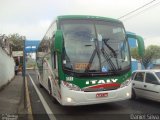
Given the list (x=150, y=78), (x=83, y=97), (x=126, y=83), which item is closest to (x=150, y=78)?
(x=150, y=78)

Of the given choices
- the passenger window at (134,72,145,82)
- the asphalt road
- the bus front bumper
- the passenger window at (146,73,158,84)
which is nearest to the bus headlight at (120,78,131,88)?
the bus front bumper

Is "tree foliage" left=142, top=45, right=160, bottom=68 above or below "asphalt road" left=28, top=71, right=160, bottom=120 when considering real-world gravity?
above

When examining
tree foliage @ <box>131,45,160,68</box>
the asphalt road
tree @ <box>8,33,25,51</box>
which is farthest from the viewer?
tree @ <box>8,33,25,51</box>

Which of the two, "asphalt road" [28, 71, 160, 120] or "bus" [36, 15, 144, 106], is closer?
"asphalt road" [28, 71, 160, 120]

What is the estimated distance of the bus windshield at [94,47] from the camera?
9656 millimetres

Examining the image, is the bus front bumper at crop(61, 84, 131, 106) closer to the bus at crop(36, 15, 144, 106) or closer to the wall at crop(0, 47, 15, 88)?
the bus at crop(36, 15, 144, 106)

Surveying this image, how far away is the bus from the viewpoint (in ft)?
31.3

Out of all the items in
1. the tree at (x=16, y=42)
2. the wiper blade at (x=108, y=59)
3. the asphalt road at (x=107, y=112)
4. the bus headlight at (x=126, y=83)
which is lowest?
the asphalt road at (x=107, y=112)

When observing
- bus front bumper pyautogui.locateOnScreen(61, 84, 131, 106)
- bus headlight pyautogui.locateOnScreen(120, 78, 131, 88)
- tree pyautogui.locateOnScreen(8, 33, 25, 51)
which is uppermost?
tree pyautogui.locateOnScreen(8, 33, 25, 51)

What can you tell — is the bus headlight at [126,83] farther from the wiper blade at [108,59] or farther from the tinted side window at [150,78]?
the tinted side window at [150,78]

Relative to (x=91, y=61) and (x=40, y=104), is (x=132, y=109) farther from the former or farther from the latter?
(x=40, y=104)

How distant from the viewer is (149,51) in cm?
5128

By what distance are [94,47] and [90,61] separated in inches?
22.0

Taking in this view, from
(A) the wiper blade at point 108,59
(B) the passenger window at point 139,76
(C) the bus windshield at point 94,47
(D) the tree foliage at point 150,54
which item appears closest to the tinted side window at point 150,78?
(B) the passenger window at point 139,76
